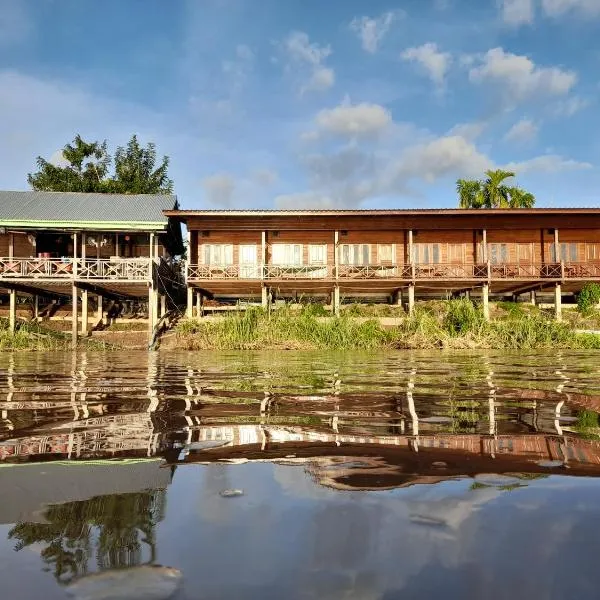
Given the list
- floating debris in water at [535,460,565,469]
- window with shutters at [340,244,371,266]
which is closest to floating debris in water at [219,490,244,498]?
floating debris in water at [535,460,565,469]

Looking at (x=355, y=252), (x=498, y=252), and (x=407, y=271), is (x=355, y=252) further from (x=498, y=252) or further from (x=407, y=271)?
(x=498, y=252)

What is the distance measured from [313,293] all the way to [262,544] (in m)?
23.0

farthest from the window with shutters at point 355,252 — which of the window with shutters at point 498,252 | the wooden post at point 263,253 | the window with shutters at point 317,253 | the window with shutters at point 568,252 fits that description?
the window with shutters at point 568,252

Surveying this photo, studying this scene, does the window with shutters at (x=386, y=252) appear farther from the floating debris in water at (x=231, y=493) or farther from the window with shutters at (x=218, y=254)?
the floating debris in water at (x=231, y=493)

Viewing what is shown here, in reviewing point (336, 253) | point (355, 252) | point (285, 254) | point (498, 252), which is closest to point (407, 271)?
point (355, 252)

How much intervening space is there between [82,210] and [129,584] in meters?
22.4

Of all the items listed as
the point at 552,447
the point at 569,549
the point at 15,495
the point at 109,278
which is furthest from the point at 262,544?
the point at 109,278

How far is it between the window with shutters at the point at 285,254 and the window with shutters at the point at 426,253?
5419 millimetres

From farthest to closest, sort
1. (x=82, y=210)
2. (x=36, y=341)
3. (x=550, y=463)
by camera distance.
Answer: (x=82, y=210)
(x=36, y=341)
(x=550, y=463)

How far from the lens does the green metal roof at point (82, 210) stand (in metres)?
19.5

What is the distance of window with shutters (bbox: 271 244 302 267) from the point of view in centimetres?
2244

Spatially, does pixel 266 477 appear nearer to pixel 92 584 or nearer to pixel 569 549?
pixel 92 584

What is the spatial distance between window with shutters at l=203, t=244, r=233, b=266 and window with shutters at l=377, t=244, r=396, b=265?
6.90m

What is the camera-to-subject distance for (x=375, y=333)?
1623cm
